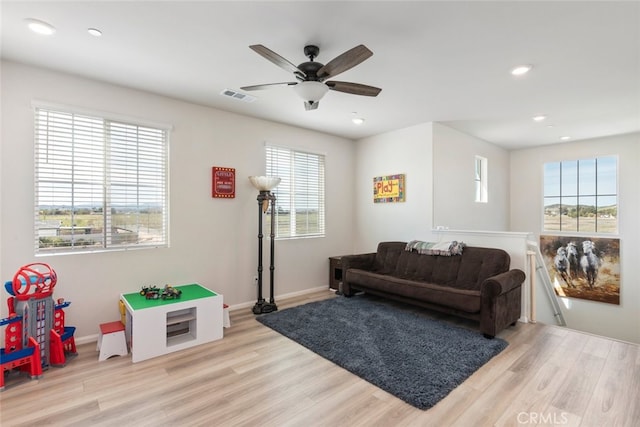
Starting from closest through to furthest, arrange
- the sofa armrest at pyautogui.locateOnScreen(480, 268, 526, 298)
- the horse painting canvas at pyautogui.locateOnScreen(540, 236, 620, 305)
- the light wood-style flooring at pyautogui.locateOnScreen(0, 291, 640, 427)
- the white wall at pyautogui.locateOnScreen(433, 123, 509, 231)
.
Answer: the light wood-style flooring at pyautogui.locateOnScreen(0, 291, 640, 427), the sofa armrest at pyautogui.locateOnScreen(480, 268, 526, 298), the white wall at pyautogui.locateOnScreen(433, 123, 509, 231), the horse painting canvas at pyautogui.locateOnScreen(540, 236, 620, 305)

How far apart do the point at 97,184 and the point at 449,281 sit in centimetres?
436

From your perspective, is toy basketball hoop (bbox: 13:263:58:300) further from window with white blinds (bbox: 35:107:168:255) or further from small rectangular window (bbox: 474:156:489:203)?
small rectangular window (bbox: 474:156:489:203)

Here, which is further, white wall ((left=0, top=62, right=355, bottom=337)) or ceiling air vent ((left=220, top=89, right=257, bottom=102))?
ceiling air vent ((left=220, top=89, right=257, bottom=102))

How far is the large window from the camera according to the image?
558 cm

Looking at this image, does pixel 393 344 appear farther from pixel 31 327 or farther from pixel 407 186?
pixel 31 327

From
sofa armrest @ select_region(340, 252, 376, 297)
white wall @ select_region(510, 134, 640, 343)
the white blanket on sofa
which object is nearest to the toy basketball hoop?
sofa armrest @ select_region(340, 252, 376, 297)

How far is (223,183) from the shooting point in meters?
4.09

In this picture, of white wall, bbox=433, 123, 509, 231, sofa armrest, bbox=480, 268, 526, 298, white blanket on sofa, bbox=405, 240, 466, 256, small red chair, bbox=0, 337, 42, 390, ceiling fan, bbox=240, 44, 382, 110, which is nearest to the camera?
ceiling fan, bbox=240, 44, 382, 110

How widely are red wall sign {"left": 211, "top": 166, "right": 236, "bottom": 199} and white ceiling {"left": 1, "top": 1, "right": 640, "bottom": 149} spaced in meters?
0.83

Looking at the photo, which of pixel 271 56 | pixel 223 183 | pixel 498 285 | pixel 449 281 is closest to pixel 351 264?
pixel 449 281

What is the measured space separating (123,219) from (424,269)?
153 inches

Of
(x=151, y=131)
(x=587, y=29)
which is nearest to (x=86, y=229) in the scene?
(x=151, y=131)

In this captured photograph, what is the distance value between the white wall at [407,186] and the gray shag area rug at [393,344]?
1.42m

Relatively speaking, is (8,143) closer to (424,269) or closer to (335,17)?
(335,17)
